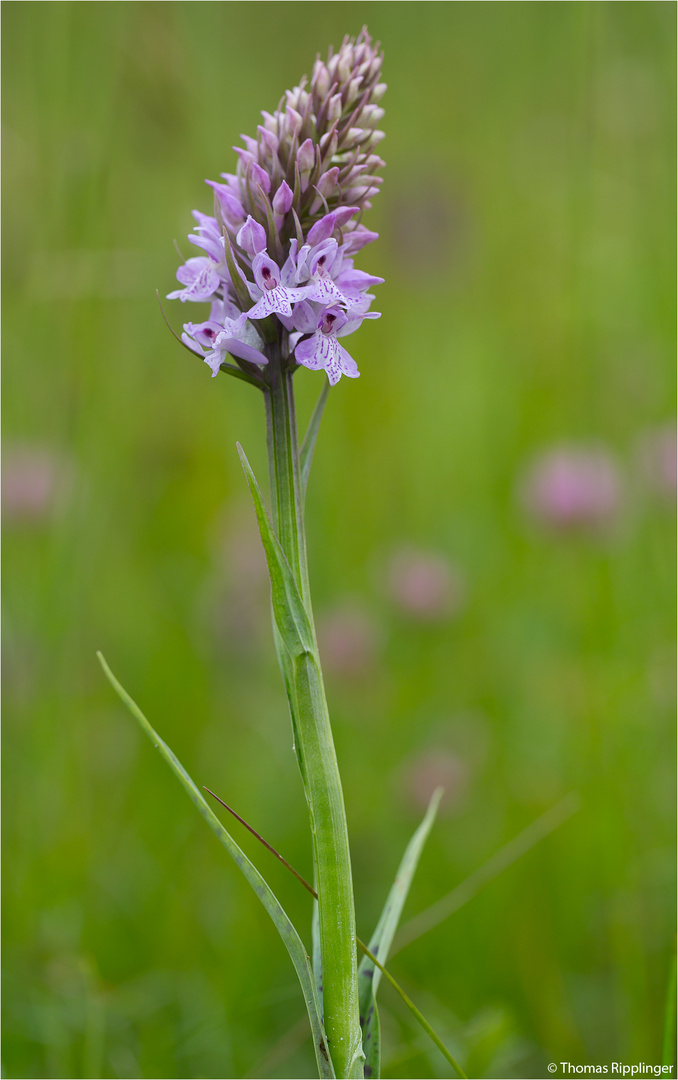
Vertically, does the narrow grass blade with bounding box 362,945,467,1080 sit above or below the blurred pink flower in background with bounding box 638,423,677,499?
below

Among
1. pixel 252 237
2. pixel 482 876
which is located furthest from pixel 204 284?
pixel 482 876

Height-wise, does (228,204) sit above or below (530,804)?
above

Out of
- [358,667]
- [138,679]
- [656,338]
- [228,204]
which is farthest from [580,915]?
[656,338]

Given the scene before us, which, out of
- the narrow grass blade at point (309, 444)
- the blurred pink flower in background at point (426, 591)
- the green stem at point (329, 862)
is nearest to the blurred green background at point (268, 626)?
the blurred pink flower in background at point (426, 591)

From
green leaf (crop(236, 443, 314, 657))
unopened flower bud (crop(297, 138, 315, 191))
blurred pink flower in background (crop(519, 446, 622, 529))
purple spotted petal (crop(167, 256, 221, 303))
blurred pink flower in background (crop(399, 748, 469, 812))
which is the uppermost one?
unopened flower bud (crop(297, 138, 315, 191))

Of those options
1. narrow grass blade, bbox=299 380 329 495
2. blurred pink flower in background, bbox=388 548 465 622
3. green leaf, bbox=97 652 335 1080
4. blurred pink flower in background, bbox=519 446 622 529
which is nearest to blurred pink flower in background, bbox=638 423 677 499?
blurred pink flower in background, bbox=519 446 622 529

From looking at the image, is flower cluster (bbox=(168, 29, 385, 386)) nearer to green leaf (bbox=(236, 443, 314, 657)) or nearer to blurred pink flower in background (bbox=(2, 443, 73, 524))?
green leaf (bbox=(236, 443, 314, 657))

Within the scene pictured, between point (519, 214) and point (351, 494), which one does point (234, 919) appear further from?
point (519, 214)
